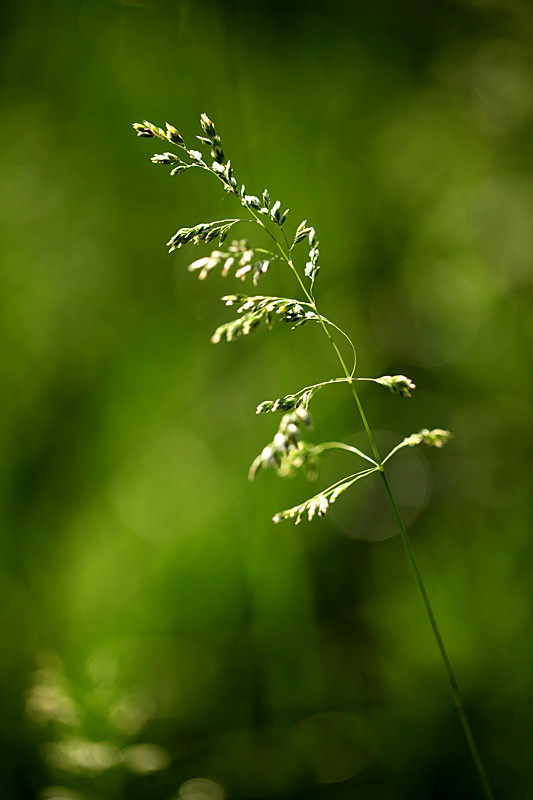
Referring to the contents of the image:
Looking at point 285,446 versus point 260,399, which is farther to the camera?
point 260,399

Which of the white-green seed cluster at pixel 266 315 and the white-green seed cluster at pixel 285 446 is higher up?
the white-green seed cluster at pixel 266 315

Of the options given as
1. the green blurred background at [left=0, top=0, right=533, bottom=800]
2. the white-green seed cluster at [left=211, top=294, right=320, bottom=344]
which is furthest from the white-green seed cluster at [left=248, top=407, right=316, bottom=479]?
the green blurred background at [left=0, top=0, right=533, bottom=800]

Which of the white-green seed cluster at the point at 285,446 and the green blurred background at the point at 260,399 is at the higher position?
the green blurred background at the point at 260,399

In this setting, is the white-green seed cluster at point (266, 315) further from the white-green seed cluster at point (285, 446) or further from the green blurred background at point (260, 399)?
the green blurred background at point (260, 399)

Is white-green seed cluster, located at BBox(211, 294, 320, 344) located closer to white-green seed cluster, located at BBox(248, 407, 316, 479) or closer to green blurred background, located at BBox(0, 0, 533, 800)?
white-green seed cluster, located at BBox(248, 407, 316, 479)

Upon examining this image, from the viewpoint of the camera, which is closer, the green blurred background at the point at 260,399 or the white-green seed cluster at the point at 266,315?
the white-green seed cluster at the point at 266,315

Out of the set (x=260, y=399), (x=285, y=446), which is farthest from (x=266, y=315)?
(x=260, y=399)

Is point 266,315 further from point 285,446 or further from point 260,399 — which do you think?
point 260,399

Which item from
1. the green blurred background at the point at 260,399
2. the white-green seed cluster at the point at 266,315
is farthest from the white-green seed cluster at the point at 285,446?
the green blurred background at the point at 260,399

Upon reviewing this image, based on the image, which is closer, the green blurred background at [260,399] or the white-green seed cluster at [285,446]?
the white-green seed cluster at [285,446]
